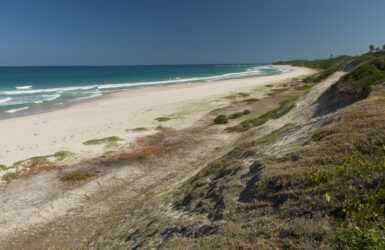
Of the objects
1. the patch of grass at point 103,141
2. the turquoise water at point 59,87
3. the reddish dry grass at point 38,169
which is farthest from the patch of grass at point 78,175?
the turquoise water at point 59,87

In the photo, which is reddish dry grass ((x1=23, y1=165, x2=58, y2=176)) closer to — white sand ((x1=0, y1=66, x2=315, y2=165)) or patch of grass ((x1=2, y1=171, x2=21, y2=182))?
patch of grass ((x1=2, y1=171, x2=21, y2=182))

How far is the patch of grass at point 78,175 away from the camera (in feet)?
36.6

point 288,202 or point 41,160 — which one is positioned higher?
point 288,202

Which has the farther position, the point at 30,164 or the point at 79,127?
the point at 79,127

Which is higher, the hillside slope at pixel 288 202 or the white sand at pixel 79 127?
the hillside slope at pixel 288 202

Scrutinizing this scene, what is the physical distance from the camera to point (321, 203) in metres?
3.92

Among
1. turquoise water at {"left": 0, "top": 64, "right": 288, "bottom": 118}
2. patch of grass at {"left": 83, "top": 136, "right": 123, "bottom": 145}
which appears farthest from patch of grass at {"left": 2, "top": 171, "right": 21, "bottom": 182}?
turquoise water at {"left": 0, "top": 64, "right": 288, "bottom": 118}

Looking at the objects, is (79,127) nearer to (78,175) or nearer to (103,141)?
(103,141)

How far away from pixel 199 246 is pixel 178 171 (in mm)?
6936

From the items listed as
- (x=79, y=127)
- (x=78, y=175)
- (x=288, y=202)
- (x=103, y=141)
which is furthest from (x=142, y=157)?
(x=79, y=127)

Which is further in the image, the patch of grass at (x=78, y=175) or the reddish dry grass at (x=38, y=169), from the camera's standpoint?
the reddish dry grass at (x=38, y=169)

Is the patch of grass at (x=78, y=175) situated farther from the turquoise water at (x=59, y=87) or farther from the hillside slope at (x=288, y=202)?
the turquoise water at (x=59, y=87)

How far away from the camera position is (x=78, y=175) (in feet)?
37.1

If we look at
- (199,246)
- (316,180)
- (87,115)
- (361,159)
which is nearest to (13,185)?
(199,246)
